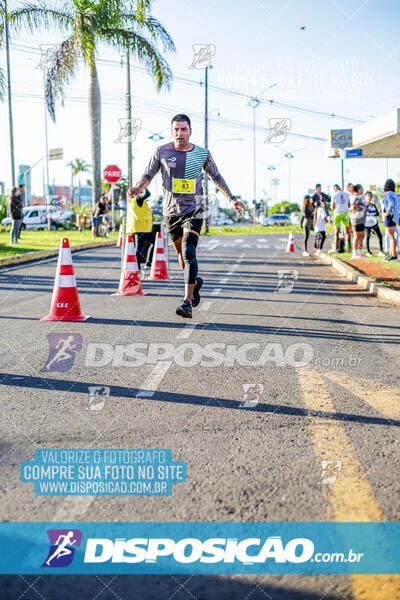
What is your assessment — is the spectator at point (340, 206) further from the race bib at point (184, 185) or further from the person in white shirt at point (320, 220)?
the race bib at point (184, 185)

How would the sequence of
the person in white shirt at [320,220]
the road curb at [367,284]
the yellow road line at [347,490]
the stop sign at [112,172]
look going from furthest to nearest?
the stop sign at [112,172] < the person in white shirt at [320,220] < the road curb at [367,284] < the yellow road line at [347,490]

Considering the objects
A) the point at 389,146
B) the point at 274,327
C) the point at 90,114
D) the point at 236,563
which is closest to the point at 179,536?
the point at 236,563

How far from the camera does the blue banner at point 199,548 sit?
204cm

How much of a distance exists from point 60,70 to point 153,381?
78.4 ft

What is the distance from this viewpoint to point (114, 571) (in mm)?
2027

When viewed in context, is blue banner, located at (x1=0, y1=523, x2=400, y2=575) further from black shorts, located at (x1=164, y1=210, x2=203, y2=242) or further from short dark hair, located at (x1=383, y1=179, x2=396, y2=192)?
short dark hair, located at (x1=383, y1=179, x2=396, y2=192)

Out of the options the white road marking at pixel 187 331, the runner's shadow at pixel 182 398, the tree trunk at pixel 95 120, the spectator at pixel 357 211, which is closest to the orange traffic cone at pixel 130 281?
the white road marking at pixel 187 331

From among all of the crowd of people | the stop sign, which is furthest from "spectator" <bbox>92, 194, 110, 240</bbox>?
the crowd of people

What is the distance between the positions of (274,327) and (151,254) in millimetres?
6744

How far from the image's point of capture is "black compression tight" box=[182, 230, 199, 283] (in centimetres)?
670

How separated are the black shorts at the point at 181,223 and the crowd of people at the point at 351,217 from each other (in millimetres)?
8472

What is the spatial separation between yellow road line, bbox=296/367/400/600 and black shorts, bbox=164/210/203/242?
3350 millimetres

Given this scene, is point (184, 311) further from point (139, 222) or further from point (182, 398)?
point (139, 222)

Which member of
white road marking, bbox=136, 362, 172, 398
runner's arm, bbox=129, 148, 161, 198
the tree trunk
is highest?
the tree trunk
